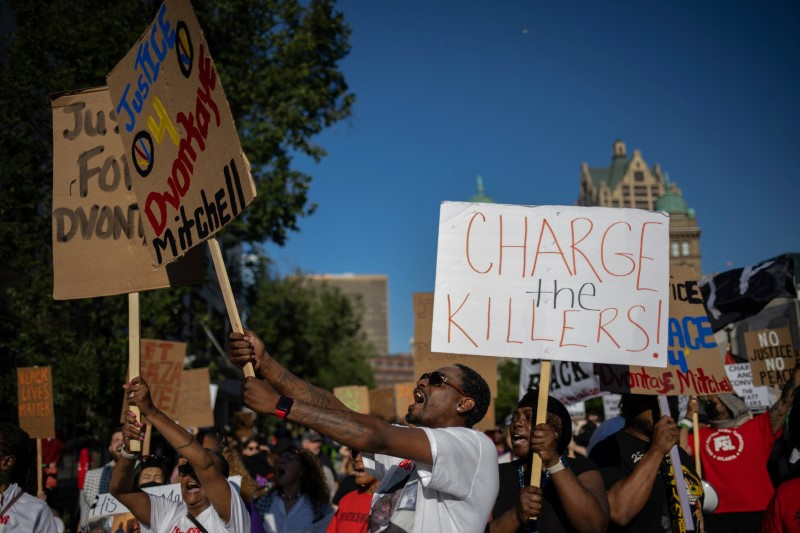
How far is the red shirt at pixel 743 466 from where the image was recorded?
5.73 meters

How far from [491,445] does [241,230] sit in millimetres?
13854

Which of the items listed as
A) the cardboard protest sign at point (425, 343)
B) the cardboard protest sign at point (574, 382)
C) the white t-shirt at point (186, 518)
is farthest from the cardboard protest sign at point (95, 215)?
the cardboard protest sign at point (425, 343)

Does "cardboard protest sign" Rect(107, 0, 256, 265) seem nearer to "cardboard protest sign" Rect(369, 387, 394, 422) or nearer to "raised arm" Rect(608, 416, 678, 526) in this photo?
"raised arm" Rect(608, 416, 678, 526)

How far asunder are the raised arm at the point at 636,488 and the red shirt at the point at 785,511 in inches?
19.0

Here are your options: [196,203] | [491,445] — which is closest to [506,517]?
[491,445]

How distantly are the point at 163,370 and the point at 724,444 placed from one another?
500cm

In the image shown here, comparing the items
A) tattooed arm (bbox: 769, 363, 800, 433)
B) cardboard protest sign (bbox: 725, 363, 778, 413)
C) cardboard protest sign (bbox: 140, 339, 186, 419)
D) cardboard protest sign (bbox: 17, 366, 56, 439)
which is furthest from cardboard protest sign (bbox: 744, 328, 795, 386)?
cardboard protest sign (bbox: 17, 366, 56, 439)

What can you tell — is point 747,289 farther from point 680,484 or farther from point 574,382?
point 680,484

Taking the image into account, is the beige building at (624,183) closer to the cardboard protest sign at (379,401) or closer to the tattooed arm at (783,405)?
the cardboard protest sign at (379,401)

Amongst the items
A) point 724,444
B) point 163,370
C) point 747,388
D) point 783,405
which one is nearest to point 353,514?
point 724,444

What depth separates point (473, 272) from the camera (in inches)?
142

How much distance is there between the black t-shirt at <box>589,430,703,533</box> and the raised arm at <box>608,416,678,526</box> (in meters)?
0.13

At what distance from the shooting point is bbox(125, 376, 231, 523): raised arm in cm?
341

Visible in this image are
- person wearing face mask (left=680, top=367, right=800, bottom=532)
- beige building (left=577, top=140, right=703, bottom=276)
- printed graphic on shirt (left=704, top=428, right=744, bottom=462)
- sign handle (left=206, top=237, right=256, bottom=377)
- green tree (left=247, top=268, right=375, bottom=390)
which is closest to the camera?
sign handle (left=206, top=237, right=256, bottom=377)
